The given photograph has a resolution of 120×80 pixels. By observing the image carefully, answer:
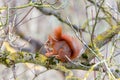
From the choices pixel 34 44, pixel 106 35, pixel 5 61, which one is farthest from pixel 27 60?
pixel 34 44

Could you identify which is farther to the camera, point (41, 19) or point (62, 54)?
point (41, 19)

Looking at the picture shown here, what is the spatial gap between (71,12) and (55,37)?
2962mm

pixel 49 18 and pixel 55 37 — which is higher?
pixel 55 37

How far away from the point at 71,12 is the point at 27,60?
342cm

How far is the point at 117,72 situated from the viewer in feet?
9.00

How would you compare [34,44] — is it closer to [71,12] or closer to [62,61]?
[71,12]

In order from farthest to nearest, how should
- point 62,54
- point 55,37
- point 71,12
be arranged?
point 71,12
point 55,37
point 62,54

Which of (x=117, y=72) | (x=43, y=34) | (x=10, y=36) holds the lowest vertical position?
(x=43, y=34)

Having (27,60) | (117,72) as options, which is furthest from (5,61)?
(117,72)

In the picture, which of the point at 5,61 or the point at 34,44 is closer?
the point at 5,61

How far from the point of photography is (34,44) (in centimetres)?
511

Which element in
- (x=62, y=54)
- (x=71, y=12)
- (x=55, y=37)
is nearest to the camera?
(x=62, y=54)

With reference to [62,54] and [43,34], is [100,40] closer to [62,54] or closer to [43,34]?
[62,54]

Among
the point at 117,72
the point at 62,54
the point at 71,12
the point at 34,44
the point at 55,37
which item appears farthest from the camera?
the point at 71,12
